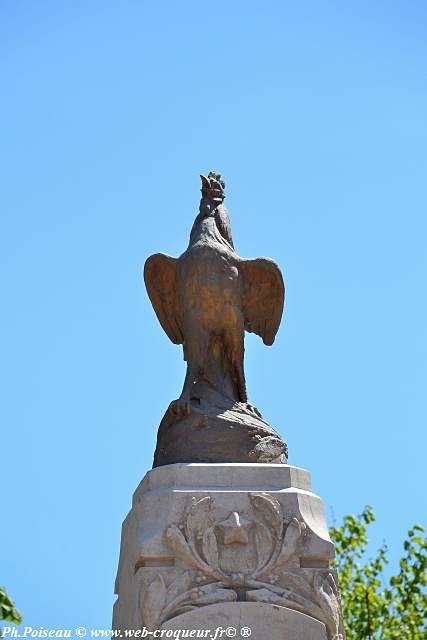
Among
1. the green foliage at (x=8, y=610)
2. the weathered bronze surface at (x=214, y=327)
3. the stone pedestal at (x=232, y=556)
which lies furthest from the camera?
the weathered bronze surface at (x=214, y=327)

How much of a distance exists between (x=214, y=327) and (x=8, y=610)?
7.84ft

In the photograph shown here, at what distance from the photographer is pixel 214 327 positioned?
27.8ft

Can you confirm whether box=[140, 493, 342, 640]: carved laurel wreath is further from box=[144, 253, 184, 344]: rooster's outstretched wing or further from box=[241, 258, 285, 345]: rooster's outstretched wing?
box=[144, 253, 184, 344]: rooster's outstretched wing

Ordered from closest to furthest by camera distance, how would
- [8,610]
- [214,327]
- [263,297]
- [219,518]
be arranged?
[219,518]
[8,610]
[214,327]
[263,297]

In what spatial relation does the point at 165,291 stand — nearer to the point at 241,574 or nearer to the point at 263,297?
the point at 263,297

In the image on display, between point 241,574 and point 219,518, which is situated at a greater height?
point 219,518

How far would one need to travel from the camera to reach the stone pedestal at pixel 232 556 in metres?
7.00

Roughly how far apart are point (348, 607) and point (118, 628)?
8.75 m

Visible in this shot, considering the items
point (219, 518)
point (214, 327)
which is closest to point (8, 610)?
point (219, 518)

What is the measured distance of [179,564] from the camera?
7.18 metres

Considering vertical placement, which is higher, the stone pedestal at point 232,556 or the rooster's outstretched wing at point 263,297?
the rooster's outstretched wing at point 263,297

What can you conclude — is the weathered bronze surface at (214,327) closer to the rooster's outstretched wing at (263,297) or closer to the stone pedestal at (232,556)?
the rooster's outstretched wing at (263,297)

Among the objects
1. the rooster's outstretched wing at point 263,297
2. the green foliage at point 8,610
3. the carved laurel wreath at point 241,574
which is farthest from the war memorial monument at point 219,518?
the green foliage at point 8,610

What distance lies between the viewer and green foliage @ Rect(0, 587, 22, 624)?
7539 millimetres
